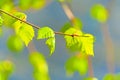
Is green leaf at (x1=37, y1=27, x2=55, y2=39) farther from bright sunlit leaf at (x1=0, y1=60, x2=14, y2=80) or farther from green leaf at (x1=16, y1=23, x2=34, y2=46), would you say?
bright sunlit leaf at (x1=0, y1=60, x2=14, y2=80)

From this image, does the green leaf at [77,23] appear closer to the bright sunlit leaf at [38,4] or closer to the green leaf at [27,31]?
the bright sunlit leaf at [38,4]

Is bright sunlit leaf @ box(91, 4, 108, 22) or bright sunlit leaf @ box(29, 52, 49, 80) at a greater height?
bright sunlit leaf @ box(91, 4, 108, 22)

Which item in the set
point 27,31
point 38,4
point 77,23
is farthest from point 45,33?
point 38,4

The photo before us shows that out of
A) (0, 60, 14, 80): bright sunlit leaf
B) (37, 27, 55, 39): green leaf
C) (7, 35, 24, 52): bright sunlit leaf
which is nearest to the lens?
(37, 27, 55, 39): green leaf

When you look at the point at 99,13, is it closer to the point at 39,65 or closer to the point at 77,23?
the point at 77,23

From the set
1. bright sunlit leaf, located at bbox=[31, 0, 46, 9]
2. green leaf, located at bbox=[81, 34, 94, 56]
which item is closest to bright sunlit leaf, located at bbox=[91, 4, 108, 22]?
bright sunlit leaf, located at bbox=[31, 0, 46, 9]

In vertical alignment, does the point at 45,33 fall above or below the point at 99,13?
below

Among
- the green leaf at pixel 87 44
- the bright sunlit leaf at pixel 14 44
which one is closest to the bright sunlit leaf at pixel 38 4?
the bright sunlit leaf at pixel 14 44

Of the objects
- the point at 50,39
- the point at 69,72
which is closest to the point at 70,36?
the point at 50,39
